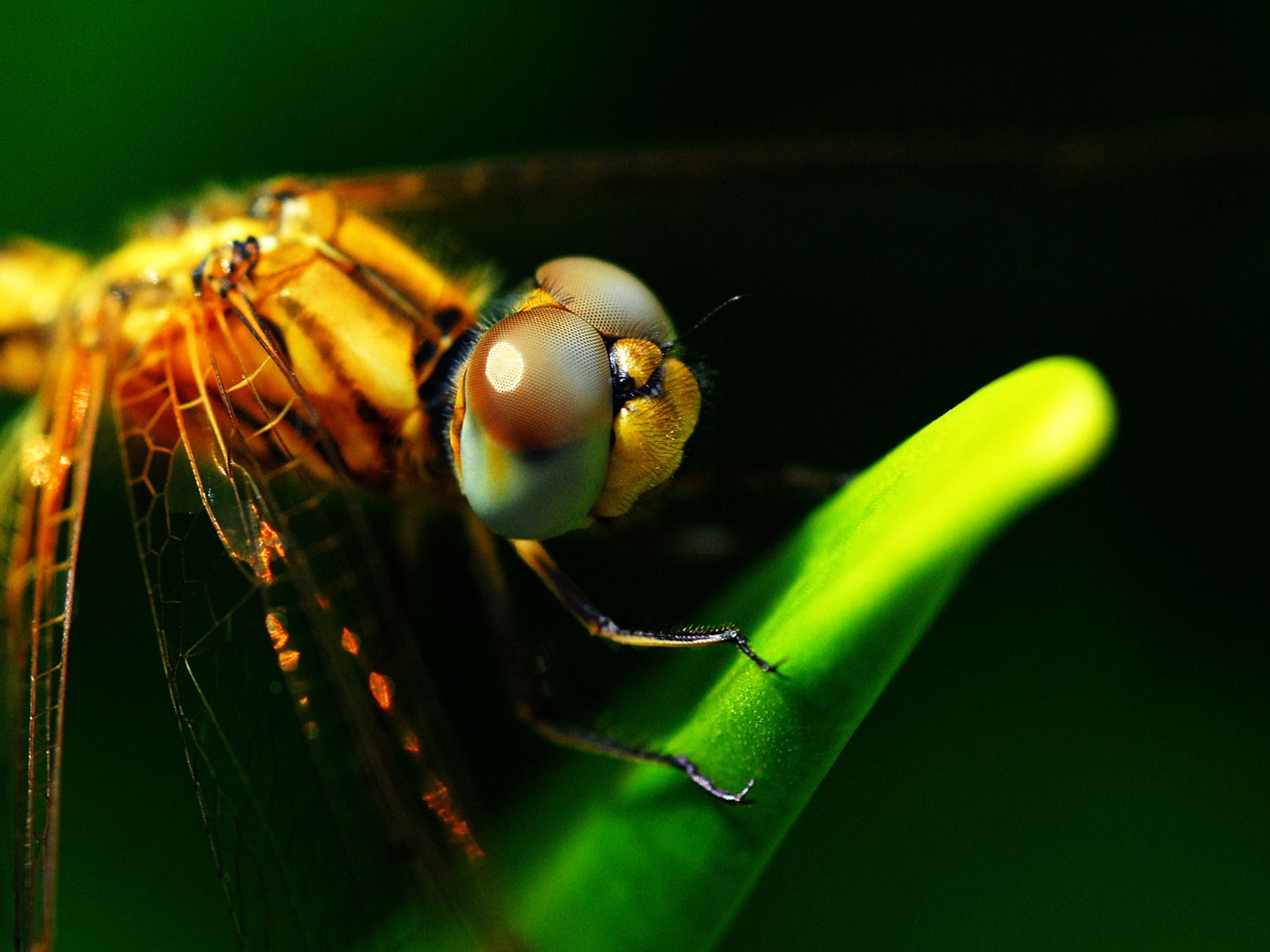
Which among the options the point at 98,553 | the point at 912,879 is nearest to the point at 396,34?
the point at 98,553

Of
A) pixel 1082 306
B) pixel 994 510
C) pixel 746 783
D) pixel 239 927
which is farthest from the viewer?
pixel 1082 306

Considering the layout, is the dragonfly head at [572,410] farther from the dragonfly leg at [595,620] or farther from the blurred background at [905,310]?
the blurred background at [905,310]

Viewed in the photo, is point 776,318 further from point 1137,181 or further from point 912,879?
point 912,879

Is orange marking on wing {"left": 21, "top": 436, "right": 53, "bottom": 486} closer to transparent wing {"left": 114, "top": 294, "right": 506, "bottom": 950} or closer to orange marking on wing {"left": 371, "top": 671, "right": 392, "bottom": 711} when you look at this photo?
transparent wing {"left": 114, "top": 294, "right": 506, "bottom": 950}

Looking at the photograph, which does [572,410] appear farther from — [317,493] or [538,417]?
[317,493]

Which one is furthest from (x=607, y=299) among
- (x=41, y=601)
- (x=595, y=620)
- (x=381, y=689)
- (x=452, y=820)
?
(x=41, y=601)
